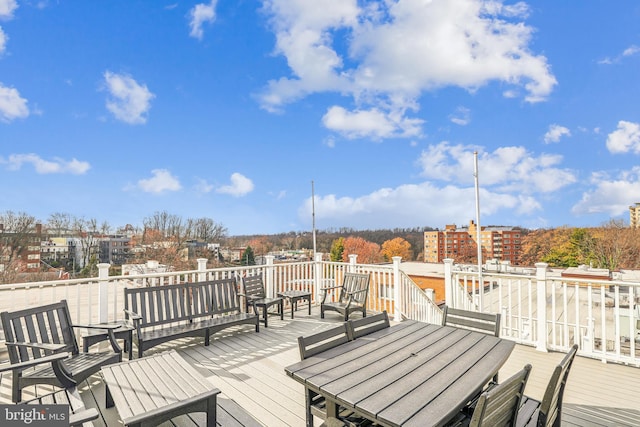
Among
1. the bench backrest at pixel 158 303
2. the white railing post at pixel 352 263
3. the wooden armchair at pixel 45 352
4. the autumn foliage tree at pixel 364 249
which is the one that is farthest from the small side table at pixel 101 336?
the autumn foliage tree at pixel 364 249

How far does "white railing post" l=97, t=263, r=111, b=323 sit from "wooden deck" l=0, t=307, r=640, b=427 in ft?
2.82

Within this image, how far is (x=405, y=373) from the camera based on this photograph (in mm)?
1820

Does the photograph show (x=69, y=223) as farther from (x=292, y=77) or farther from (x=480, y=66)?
(x=480, y=66)

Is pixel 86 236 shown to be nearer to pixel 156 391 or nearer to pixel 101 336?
pixel 101 336

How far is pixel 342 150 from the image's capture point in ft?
77.8

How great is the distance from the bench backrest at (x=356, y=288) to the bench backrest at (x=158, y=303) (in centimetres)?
284

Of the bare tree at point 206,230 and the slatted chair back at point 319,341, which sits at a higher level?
the bare tree at point 206,230

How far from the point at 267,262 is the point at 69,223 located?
20849mm

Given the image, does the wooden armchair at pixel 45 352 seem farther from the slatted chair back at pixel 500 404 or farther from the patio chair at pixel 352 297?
the patio chair at pixel 352 297

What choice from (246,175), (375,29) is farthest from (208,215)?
(375,29)

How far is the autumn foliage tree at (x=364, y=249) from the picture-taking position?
31531 mm

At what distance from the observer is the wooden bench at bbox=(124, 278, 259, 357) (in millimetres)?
3941

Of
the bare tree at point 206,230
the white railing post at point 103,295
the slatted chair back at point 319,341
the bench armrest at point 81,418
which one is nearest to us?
the bench armrest at point 81,418

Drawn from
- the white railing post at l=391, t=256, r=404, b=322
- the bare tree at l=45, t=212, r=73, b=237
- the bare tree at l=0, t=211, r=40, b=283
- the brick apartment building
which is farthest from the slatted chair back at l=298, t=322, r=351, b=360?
the brick apartment building
